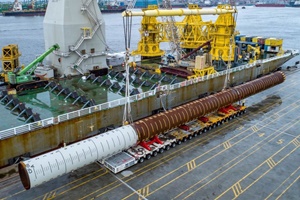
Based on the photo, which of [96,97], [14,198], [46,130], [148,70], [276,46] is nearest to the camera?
[14,198]

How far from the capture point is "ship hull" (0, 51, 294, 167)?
1210 inches

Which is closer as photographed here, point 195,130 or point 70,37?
point 195,130

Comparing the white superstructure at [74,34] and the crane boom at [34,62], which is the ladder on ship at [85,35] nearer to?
the white superstructure at [74,34]

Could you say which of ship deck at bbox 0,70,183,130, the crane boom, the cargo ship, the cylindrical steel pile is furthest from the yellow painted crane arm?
the cylindrical steel pile

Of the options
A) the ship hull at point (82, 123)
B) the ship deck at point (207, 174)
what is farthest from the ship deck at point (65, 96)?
the ship deck at point (207, 174)

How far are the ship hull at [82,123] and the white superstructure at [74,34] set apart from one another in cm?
1462

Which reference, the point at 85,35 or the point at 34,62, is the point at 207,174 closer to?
the point at 85,35

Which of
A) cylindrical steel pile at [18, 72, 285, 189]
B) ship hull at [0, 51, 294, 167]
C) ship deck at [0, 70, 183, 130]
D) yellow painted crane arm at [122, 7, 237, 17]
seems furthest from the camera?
yellow painted crane arm at [122, 7, 237, 17]

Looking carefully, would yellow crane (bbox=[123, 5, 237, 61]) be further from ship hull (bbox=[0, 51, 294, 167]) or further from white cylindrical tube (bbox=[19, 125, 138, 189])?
white cylindrical tube (bbox=[19, 125, 138, 189])

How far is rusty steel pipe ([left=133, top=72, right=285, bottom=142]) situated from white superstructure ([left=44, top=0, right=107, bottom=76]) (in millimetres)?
20795

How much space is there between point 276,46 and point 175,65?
34032mm

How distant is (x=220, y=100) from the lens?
42938mm

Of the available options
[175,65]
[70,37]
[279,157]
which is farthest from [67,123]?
[175,65]

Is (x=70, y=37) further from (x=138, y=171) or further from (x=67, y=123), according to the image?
(x=138, y=171)
